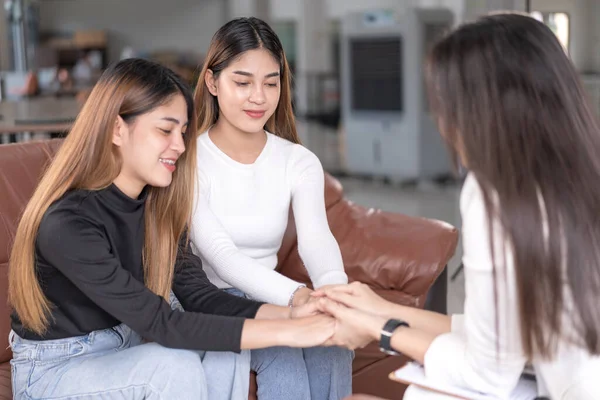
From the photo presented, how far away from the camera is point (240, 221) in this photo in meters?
2.20

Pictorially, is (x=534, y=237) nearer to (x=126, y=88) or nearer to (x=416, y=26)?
(x=126, y=88)

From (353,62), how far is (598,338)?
623cm

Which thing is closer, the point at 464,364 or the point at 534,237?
the point at 534,237

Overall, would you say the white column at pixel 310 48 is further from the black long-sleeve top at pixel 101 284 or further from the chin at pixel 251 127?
the black long-sleeve top at pixel 101 284

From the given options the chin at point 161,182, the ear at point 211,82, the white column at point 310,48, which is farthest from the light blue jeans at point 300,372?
the white column at point 310,48

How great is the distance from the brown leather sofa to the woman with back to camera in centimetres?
42

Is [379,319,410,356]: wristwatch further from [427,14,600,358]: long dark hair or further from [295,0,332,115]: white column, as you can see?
[295,0,332,115]: white column

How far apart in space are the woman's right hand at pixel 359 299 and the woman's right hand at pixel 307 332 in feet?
0.21

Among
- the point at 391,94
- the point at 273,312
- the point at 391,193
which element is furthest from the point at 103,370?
the point at 391,94

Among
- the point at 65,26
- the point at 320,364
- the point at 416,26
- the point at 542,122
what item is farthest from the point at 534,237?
the point at 65,26

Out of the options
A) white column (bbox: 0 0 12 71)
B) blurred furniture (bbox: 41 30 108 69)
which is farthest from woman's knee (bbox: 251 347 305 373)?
blurred furniture (bbox: 41 30 108 69)

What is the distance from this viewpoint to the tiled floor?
6.29 m

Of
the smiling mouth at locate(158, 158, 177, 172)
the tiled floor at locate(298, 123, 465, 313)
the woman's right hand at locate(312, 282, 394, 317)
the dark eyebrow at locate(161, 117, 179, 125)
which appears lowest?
the tiled floor at locate(298, 123, 465, 313)

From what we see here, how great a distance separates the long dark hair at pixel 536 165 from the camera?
1321mm
